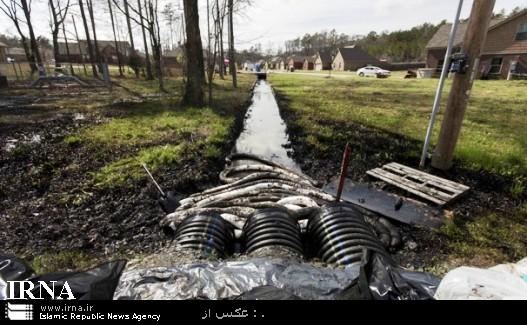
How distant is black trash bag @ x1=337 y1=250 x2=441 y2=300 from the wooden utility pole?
12.1 feet

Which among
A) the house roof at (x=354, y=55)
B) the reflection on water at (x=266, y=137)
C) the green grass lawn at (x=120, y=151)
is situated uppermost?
the house roof at (x=354, y=55)

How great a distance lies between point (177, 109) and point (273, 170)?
693 cm

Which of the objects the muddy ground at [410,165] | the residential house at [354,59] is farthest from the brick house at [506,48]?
the residential house at [354,59]

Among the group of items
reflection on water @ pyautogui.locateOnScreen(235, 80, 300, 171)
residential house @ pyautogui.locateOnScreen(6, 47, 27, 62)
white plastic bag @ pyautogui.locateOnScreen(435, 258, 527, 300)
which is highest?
residential house @ pyautogui.locateOnScreen(6, 47, 27, 62)

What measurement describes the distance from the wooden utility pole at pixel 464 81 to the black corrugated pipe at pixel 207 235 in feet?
13.7

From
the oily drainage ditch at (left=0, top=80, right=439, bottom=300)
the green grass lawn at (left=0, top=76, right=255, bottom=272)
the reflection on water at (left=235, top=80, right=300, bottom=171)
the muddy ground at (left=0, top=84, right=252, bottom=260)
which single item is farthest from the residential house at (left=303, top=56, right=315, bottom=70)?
the oily drainage ditch at (left=0, top=80, right=439, bottom=300)

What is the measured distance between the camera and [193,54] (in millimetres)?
11266

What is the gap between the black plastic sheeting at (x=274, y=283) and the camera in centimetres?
183

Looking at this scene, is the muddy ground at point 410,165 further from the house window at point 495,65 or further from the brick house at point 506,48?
the house window at point 495,65

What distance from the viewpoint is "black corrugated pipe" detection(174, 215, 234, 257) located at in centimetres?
301

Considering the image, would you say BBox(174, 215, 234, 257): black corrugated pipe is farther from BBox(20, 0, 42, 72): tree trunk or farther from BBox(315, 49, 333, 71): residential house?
BBox(315, 49, 333, 71): residential house

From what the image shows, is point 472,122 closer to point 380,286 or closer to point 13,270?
point 380,286

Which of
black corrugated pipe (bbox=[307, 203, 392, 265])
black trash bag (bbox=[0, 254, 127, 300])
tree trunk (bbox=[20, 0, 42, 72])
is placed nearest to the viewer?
black trash bag (bbox=[0, 254, 127, 300])

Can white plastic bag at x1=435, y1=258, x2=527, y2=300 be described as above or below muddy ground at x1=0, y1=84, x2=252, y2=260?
above
